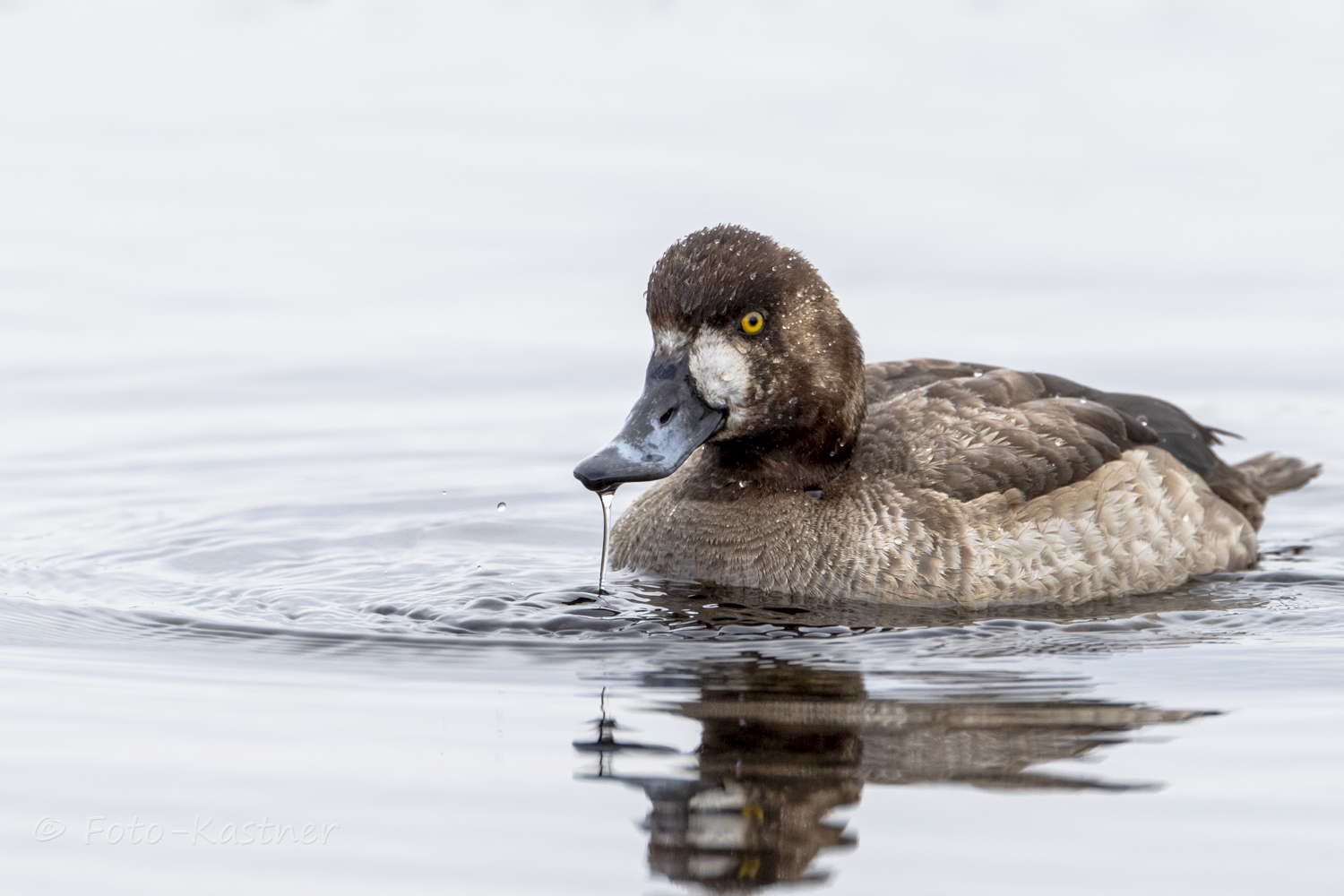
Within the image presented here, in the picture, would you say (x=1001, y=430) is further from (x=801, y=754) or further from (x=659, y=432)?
(x=801, y=754)

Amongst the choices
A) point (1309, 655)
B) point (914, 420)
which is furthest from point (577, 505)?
point (1309, 655)

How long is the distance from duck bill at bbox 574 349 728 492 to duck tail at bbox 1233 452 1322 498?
135 inches

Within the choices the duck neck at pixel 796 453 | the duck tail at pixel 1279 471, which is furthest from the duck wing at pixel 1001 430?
the duck tail at pixel 1279 471

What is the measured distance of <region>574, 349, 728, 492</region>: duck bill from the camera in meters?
7.54

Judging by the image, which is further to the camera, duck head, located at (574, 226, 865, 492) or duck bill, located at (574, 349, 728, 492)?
duck head, located at (574, 226, 865, 492)

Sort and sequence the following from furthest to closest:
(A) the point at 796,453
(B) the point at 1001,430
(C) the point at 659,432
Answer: (B) the point at 1001,430 → (A) the point at 796,453 → (C) the point at 659,432

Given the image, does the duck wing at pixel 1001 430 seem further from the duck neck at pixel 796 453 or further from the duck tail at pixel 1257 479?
the duck neck at pixel 796 453

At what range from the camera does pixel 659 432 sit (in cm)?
772

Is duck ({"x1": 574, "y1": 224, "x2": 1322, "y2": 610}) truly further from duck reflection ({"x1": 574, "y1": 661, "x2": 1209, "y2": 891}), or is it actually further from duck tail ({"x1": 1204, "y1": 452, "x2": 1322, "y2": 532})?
duck reflection ({"x1": 574, "y1": 661, "x2": 1209, "y2": 891})

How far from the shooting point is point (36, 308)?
42.5ft

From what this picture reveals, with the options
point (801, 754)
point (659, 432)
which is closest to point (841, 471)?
point (659, 432)

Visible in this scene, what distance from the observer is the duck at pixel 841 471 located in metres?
7.77

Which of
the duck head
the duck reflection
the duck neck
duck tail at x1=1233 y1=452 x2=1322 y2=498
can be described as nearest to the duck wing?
the duck neck

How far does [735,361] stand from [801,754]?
237 cm
